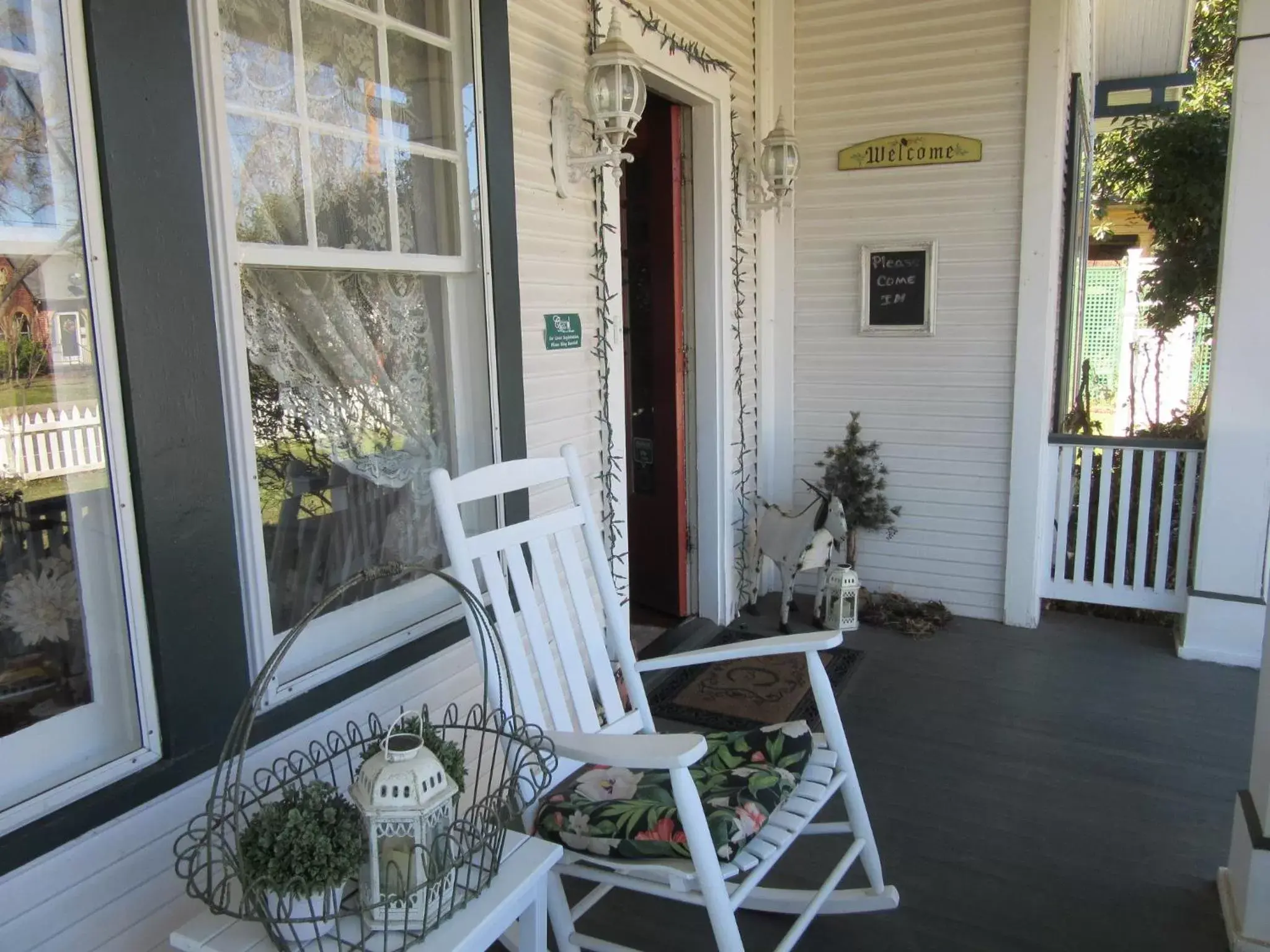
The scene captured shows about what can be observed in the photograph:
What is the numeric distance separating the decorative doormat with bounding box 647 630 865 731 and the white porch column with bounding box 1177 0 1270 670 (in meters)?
1.39

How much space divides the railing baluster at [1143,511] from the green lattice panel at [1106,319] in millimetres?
4629

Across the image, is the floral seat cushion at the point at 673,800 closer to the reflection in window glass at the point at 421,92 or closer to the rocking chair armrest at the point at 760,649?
the rocking chair armrest at the point at 760,649

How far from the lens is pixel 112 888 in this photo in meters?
1.53

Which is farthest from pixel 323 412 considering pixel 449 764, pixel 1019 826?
pixel 1019 826

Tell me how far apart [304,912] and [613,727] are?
3.17 ft

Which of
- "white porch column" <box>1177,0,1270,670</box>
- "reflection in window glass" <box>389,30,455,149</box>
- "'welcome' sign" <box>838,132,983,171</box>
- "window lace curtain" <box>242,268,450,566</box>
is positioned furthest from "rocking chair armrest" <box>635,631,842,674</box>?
"'welcome' sign" <box>838,132,983,171</box>

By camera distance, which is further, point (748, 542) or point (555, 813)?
point (748, 542)

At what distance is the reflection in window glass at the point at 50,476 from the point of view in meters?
1.42

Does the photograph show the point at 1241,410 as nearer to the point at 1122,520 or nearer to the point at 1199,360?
the point at 1122,520

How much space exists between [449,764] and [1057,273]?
143 inches

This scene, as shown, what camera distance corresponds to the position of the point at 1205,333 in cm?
610

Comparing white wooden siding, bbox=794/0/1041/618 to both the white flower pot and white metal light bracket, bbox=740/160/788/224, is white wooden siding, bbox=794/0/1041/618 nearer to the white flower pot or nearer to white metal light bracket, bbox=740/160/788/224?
white metal light bracket, bbox=740/160/788/224

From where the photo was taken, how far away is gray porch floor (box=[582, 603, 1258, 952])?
219 cm

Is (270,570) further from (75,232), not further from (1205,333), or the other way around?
(1205,333)
